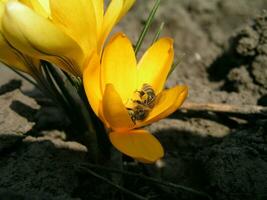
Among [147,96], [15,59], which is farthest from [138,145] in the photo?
[15,59]

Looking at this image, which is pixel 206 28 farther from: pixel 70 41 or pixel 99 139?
pixel 70 41

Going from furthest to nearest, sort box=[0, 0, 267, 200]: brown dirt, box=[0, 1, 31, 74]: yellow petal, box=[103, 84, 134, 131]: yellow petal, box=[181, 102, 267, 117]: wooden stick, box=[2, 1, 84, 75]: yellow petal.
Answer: box=[181, 102, 267, 117]: wooden stick < box=[0, 0, 267, 200]: brown dirt < box=[0, 1, 31, 74]: yellow petal < box=[103, 84, 134, 131]: yellow petal < box=[2, 1, 84, 75]: yellow petal

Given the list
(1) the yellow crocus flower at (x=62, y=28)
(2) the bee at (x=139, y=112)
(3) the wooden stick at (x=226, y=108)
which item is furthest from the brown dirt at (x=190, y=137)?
(1) the yellow crocus flower at (x=62, y=28)

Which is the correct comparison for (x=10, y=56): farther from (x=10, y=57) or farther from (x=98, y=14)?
(x=98, y=14)

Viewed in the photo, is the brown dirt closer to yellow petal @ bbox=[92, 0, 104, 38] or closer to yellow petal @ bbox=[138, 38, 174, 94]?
yellow petal @ bbox=[138, 38, 174, 94]

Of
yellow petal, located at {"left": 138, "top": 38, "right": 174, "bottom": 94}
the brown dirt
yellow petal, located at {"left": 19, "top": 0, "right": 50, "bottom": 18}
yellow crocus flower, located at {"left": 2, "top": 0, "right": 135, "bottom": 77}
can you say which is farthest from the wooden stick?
yellow petal, located at {"left": 19, "top": 0, "right": 50, "bottom": 18}

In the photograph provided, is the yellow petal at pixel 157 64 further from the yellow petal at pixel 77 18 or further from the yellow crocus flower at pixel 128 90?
the yellow petal at pixel 77 18

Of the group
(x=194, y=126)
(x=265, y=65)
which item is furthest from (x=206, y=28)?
(x=194, y=126)
